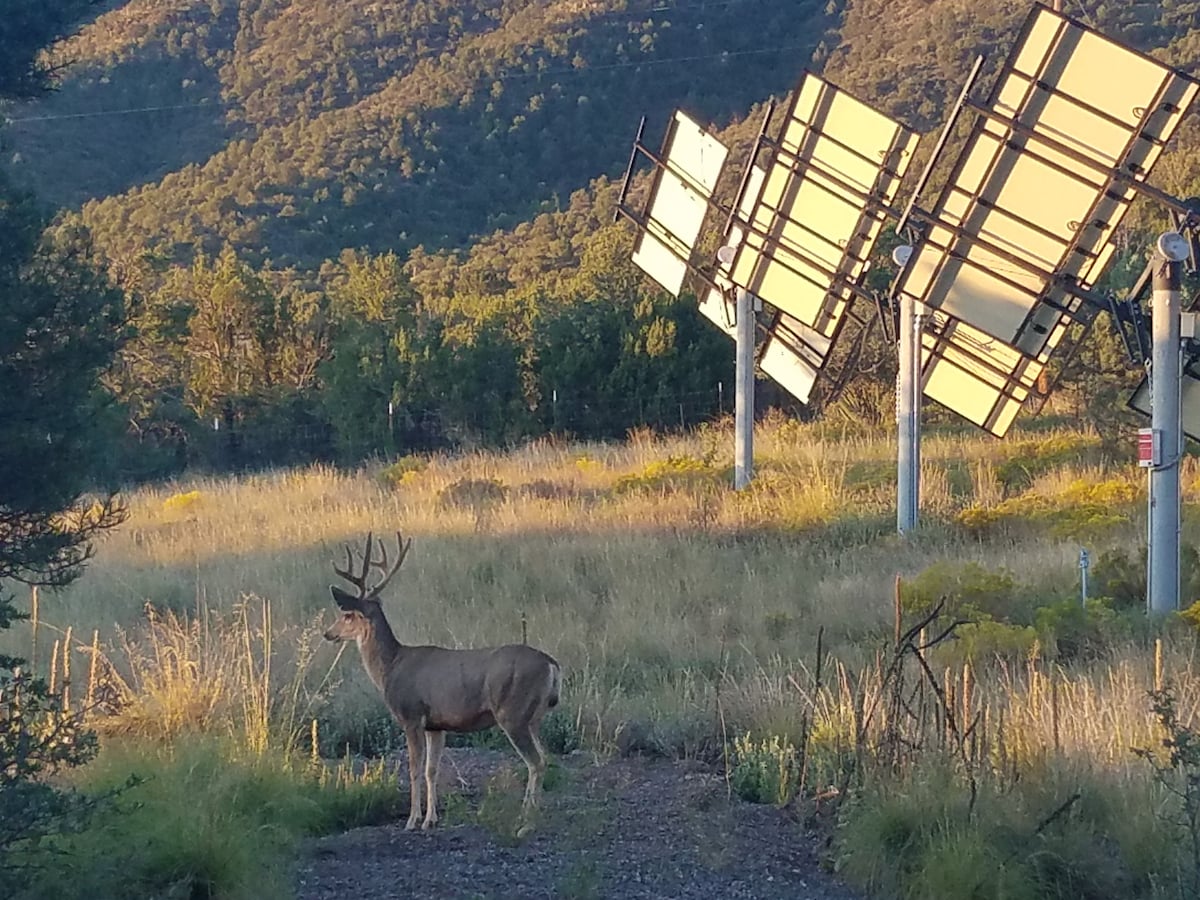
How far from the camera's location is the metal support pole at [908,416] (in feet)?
47.8

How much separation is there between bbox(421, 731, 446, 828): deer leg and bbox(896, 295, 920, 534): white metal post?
875 centimetres

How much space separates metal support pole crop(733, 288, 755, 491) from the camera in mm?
17969

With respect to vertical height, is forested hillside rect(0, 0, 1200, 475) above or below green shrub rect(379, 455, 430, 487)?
above

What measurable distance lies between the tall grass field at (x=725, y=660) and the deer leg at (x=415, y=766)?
359 millimetres

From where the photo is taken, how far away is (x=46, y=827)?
4.90m

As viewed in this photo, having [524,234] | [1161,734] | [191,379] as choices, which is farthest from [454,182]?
[1161,734]

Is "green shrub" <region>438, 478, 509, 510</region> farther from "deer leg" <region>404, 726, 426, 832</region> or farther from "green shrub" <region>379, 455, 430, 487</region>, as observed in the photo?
"deer leg" <region>404, 726, 426, 832</region>

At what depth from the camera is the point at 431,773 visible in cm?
636

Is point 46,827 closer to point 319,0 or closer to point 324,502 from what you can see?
point 324,502

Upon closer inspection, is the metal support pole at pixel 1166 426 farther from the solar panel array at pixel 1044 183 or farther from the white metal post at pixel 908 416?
→ the white metal post at pixel 908 416

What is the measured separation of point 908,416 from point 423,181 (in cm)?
3977

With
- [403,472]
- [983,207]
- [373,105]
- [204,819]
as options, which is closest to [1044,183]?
[983,207]

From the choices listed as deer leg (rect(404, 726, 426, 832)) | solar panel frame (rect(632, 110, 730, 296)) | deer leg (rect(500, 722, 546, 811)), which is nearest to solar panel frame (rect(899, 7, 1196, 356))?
solar panel frame (rect(632, 110, 730, 296))

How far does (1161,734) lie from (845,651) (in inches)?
130
